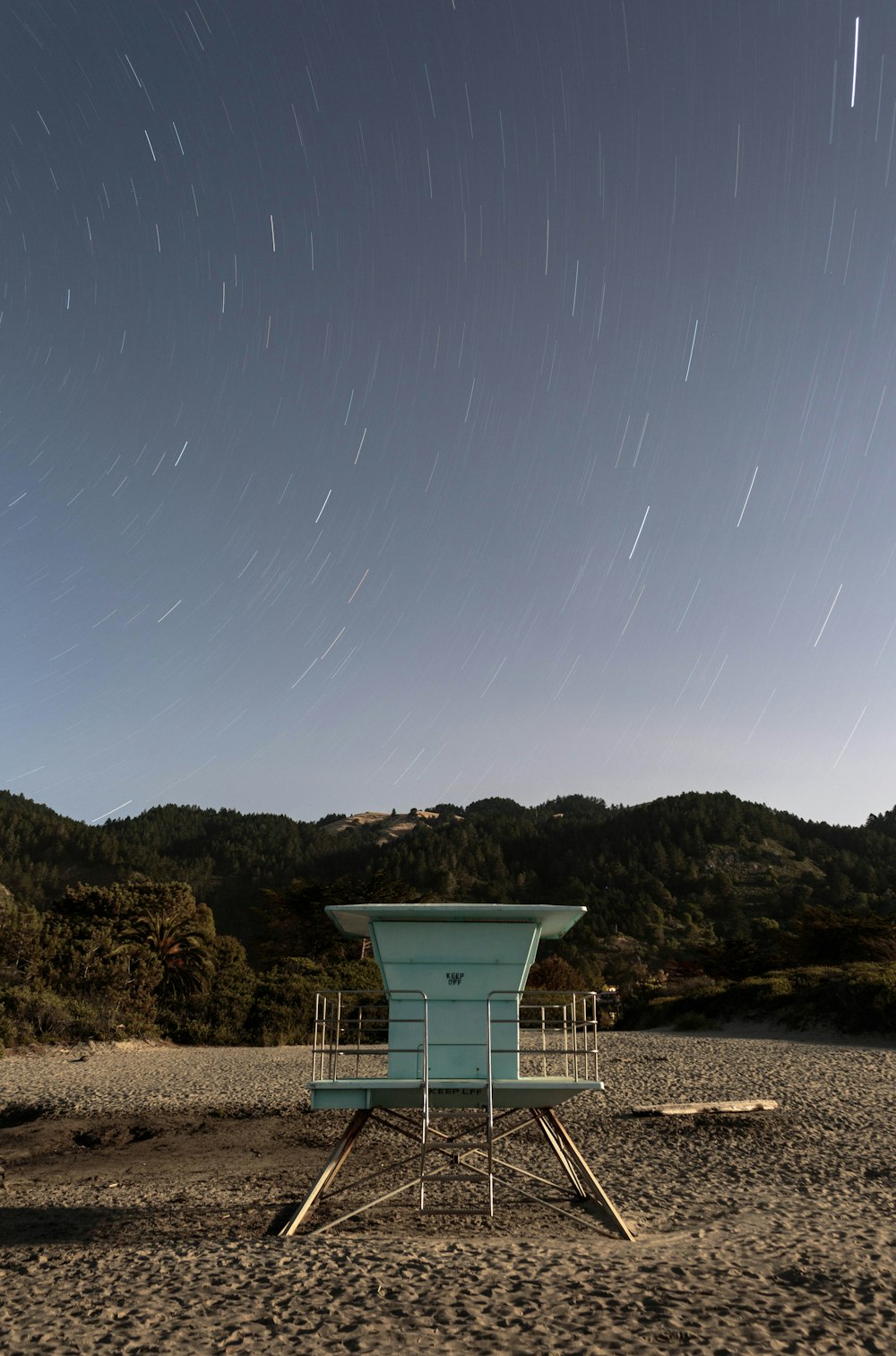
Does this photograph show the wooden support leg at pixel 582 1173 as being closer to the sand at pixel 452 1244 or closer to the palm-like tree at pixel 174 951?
the sand at pixel 452 1244

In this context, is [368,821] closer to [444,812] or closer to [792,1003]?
[444,812]

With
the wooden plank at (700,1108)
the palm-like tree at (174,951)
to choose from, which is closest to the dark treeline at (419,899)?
the palm-like tree at (174,951)

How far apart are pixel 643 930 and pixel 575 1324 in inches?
2686

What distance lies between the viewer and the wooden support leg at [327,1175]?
8.84m

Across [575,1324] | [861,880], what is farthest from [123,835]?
[575,1324]

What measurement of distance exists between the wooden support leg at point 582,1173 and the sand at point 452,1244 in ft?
0.77

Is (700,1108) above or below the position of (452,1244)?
below

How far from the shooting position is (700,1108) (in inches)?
666

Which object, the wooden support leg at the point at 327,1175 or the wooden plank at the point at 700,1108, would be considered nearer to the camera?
the wooden support leg at the point at 327,1175

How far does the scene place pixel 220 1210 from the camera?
10.4m

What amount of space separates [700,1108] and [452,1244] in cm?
1029

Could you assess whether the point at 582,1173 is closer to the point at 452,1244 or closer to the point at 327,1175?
the point at 452,1244

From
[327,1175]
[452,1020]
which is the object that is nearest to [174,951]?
[327,1175]

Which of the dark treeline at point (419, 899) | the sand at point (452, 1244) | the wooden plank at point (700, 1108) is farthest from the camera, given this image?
the dark treeline at point (419, 899)
